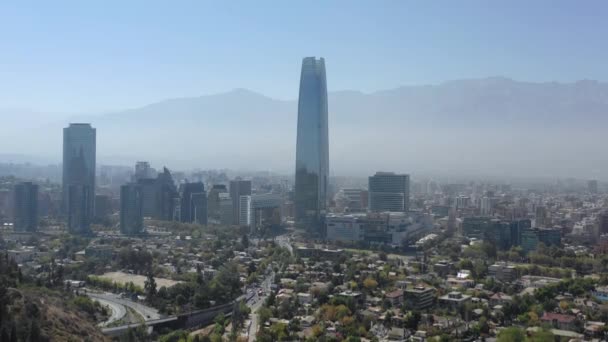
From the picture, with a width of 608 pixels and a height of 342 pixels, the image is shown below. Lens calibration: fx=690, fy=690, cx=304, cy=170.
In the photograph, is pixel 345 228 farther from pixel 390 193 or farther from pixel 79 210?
pixel 79 210

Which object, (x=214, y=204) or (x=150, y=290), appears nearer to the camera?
(x=150, y=290)

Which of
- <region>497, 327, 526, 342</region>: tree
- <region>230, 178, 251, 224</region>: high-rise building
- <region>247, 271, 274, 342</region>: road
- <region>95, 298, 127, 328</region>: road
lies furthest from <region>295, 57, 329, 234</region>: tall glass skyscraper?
<region>497, 327, 526, 342</region>: tree

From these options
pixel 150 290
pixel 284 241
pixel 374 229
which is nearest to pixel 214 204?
pixel 284 241

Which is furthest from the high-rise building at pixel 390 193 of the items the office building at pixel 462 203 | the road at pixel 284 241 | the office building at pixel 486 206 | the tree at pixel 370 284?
the tree at pixel 370 284

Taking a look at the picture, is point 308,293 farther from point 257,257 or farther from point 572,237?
point 572,237

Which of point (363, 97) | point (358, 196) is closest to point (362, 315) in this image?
point (358, 196)
